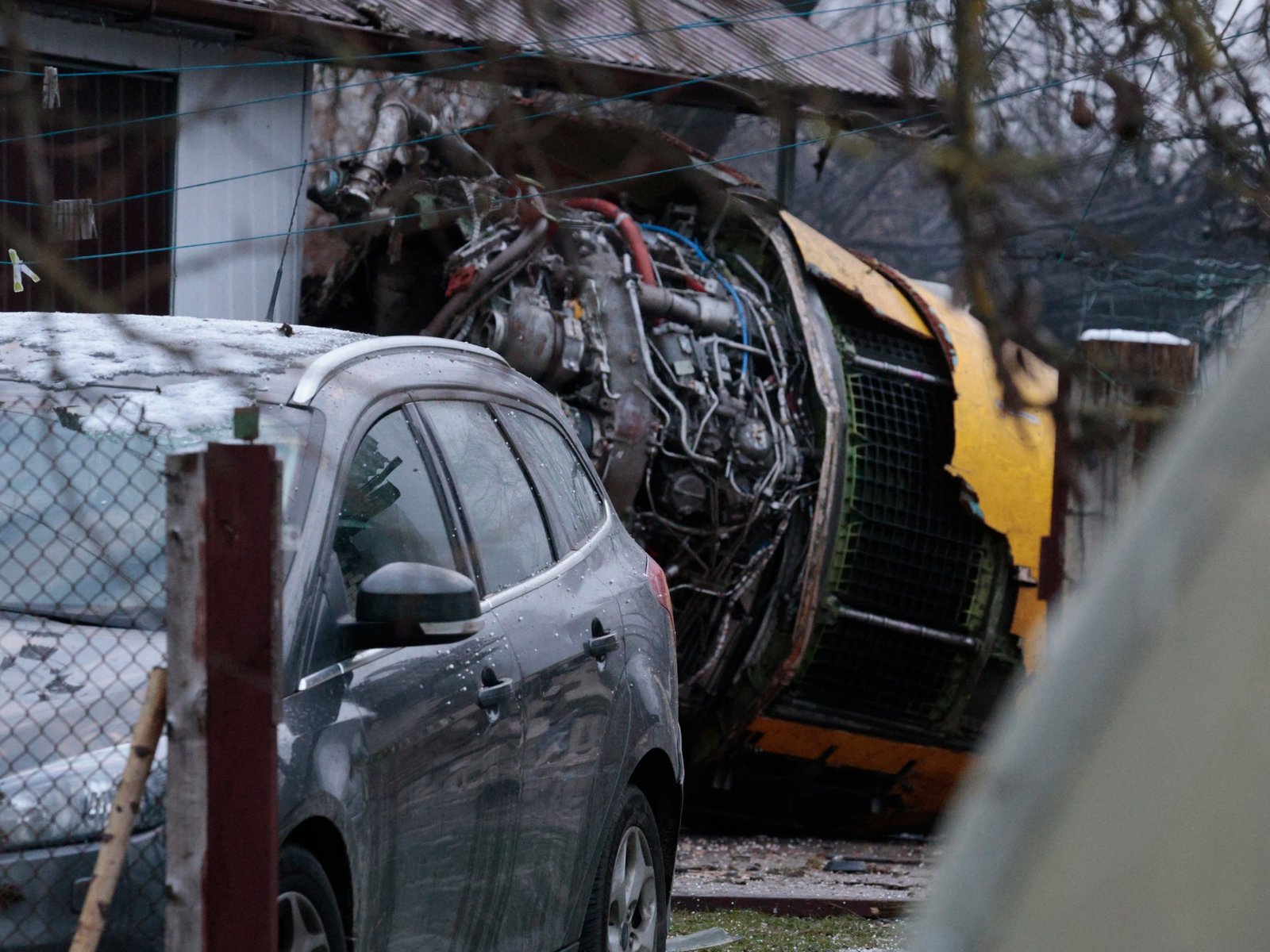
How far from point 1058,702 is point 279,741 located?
7.32 feet

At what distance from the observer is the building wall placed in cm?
948

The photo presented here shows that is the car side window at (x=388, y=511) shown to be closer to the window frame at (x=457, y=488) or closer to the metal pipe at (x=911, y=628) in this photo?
the window frame at (x=457, y=488)

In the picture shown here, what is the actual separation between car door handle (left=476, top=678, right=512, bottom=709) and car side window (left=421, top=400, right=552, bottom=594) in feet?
0.94

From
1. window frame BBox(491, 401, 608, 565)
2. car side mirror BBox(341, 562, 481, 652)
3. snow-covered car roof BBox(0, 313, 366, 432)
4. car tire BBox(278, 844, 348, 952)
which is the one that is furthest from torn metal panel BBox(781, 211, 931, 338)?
car tire BBox(278, 844, 348, 952)

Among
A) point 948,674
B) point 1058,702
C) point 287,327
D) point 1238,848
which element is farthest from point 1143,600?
point 948,674

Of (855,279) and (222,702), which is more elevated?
(855,279)

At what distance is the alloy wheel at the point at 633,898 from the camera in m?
4.96

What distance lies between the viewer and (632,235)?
915cm

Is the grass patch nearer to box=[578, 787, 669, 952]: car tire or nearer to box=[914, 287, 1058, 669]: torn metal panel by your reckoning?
box=[578, 787, 669, 952]: car tire

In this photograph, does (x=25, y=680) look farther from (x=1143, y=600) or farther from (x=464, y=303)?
(x=464, y=303)

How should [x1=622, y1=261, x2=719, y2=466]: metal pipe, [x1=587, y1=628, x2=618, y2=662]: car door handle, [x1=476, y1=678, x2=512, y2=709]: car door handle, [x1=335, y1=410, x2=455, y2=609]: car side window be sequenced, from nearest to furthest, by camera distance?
[x1=335, y1=410, x2=455, y2=609]: car side window, [x1=476, y1=678, x2=512, y2=709]: car door handle, [x1=587, y1=628, x2=618, y2=662]: car door handle, [x1=622, y1=261, x2=719, y2=466]: metal pipe

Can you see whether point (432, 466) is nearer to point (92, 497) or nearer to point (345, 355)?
point (345, 355)

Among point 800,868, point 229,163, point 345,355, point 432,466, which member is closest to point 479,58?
point 345,355

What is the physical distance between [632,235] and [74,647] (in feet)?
19.6
